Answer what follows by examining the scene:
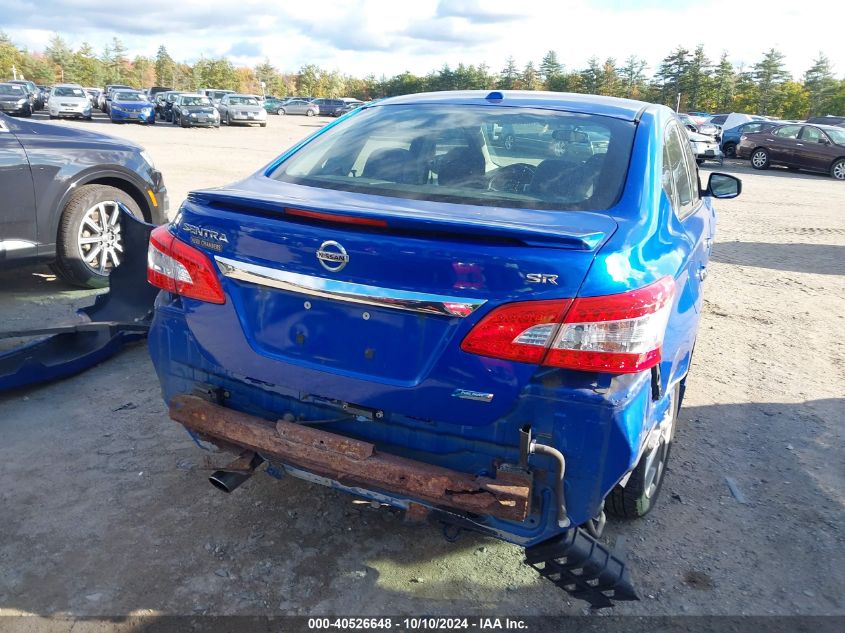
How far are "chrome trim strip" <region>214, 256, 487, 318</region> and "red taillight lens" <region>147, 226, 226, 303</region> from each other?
0.24ft

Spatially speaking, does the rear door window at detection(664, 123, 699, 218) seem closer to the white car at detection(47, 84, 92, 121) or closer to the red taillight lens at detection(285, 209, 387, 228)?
the red taillight lens at detection(285, 209, 387, 228)

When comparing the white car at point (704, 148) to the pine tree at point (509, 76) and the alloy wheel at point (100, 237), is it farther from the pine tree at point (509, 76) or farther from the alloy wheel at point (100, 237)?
the pine tree at point (509, 76)

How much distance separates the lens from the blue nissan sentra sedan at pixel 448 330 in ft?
6.87

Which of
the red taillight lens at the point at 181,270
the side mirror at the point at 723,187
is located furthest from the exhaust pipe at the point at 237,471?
the side mirror at the point at 723,187

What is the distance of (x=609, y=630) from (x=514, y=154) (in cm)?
190

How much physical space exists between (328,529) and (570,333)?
5.13 ft

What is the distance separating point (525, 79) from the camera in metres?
66.0

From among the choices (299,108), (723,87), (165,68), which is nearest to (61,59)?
(165,68)

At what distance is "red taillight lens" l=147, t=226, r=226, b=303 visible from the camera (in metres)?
2.50

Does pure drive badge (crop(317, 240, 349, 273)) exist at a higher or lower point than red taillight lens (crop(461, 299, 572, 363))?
higher

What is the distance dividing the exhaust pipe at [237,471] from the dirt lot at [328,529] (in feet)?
1.17

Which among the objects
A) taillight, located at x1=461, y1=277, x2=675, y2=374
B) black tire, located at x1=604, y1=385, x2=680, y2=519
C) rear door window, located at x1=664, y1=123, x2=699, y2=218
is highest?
rear door window, located at x1=664, y1=123, x2=699, y2=218

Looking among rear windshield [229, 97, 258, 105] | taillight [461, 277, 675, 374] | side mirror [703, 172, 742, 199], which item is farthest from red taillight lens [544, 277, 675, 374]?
rear windshield [229, 97, 258, 105]

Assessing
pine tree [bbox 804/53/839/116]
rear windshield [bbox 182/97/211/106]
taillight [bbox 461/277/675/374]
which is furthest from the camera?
pine tree [bbox 804/53/839/116]
